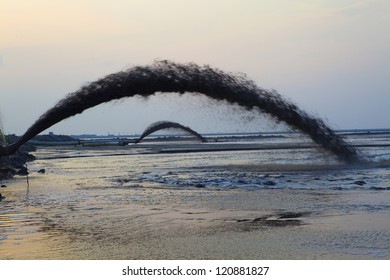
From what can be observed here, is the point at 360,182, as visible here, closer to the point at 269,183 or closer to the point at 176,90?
the point at 269,183

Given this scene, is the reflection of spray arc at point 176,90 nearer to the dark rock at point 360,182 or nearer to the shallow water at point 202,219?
the shallow water at point 202,219

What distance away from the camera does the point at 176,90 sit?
18.0 metres

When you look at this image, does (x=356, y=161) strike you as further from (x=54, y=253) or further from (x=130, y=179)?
(x=54, y=253)


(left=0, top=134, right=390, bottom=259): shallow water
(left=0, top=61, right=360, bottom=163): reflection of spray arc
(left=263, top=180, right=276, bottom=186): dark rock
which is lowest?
(left=0, top=134, right=390, bottom=259): shallow water

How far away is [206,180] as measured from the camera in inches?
728

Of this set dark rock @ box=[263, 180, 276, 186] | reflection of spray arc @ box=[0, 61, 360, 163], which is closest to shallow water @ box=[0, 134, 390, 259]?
dark rock @ box=[263, 180, 276, 186]

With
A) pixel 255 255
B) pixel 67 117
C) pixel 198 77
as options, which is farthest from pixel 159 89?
pixel 255 255

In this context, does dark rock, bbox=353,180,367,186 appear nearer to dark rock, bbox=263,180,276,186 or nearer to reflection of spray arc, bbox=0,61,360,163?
dark rock, bbox=263,180,276,186

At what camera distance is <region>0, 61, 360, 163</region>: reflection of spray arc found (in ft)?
Answer: 55.0

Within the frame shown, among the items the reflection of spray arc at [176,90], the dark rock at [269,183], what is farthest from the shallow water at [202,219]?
the reflection of spray arc at [176,90]

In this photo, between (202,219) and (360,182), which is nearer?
(202,219)

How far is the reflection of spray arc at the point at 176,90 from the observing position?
660 inches

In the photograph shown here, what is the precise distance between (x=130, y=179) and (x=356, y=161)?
919 centimetres

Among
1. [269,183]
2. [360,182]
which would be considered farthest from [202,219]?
[360,182]
